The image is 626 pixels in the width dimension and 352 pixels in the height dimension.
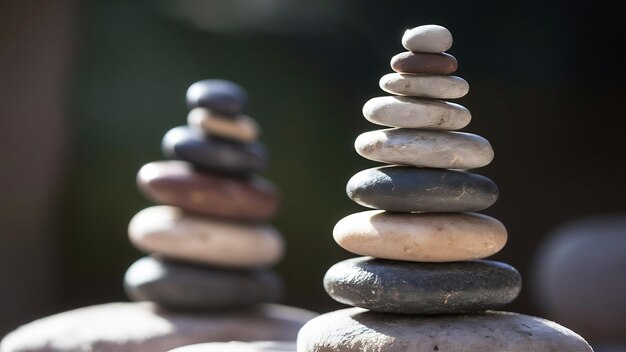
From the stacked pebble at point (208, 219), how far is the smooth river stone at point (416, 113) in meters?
1.34

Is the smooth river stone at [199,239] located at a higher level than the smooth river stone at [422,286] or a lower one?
higher

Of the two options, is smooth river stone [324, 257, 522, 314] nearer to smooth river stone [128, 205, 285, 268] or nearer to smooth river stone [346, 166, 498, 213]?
smooth river stone [346, 166, 498, 213]

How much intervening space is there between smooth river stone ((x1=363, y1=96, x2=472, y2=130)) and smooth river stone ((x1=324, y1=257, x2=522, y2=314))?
39 cm

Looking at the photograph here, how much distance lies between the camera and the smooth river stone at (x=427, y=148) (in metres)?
2.75

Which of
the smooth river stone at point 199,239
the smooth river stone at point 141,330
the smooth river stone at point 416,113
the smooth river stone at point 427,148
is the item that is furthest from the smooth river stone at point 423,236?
the smooth river stone at point 199,239

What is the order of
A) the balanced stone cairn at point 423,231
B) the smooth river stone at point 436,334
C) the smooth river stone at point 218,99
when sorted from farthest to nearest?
the smooth river stone at point 218,99 → the balanced stone cairn at point 423,231 → the smooth river stone at point 436,334

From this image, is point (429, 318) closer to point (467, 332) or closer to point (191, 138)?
point (467, 332)

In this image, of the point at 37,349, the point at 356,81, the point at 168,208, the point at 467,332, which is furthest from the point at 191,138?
the point at 356,81

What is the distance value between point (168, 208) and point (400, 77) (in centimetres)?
166

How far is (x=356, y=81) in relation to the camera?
7105 mm

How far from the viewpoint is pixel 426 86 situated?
9.09 feet

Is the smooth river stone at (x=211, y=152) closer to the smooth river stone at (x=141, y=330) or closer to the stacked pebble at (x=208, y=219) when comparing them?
the stacked pebble at (x=208, y=219)

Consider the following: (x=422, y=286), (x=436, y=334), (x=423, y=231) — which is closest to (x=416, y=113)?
(x=423, y=231)

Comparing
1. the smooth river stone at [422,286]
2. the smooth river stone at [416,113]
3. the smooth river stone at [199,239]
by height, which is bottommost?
the smooth river stone at [422,286]
